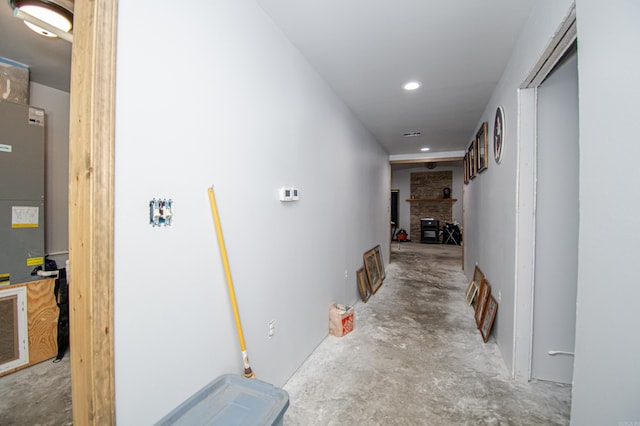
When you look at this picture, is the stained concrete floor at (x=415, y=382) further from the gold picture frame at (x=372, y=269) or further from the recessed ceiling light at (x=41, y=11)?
the recessed ceiling light at (x=41, y=11)

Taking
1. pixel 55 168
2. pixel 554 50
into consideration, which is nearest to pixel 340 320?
pixel 554 50

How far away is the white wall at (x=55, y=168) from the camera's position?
2.93 metres

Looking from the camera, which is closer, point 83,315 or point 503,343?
point 83,315

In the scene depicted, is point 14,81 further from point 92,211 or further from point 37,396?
point 92,211

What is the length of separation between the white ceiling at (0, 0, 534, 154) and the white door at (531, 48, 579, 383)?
0.58 m

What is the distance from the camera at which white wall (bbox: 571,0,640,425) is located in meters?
0.83

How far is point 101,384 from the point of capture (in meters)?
0.94

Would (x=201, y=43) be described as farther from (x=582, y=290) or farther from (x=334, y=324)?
(x=334, y=324)

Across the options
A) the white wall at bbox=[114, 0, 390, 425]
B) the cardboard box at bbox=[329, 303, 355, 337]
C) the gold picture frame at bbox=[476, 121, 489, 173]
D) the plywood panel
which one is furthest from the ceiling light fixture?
the gold picture frame at bbox=[476, 121, 489, 173]

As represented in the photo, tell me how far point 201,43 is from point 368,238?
389 centimetres

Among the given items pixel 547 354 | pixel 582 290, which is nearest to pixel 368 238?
pixel 547 354

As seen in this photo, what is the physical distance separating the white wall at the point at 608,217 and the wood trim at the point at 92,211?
1640 mm

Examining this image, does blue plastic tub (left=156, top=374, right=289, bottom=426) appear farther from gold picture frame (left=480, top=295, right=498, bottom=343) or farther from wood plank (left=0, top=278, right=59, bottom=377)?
gold picture frame (left=480, top=295, right=498, bottom=343)

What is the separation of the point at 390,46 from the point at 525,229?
1764mm
